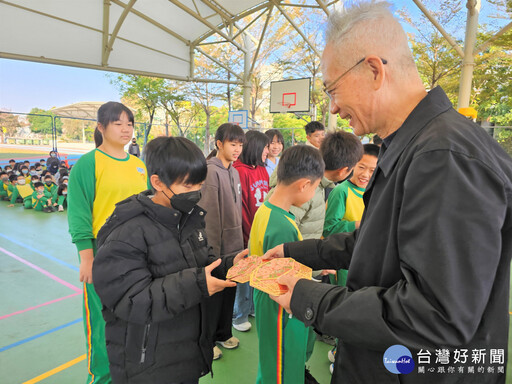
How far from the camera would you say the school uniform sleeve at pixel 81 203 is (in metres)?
1.86

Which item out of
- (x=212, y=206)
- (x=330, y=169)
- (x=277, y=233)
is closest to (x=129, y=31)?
(x=212, y=206)

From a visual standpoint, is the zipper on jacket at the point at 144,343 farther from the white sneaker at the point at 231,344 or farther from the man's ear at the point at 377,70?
the white sneaker at the point at 231,344

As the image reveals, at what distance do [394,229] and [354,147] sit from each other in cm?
171

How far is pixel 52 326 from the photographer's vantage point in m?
2.79

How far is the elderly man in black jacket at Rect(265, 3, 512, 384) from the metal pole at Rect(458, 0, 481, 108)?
27.3 ft

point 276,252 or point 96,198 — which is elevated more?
point 96,198

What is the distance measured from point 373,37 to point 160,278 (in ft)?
3.74

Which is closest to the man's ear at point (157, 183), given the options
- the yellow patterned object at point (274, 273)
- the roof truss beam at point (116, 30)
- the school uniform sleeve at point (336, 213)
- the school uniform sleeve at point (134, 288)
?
the school uniform sleeve at point (134, 288)

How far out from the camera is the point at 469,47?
7605 mm

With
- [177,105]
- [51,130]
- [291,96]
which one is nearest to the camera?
[51,130]

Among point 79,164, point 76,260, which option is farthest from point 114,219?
point 76,260

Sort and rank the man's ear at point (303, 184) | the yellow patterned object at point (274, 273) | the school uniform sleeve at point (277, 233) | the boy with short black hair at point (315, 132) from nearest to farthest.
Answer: the yellow patterned object at point (274, 273), the school uniform sleeve at point (277, 233), the man's ear at point (303, 184), the boy with short black hair at point (315, 132)
